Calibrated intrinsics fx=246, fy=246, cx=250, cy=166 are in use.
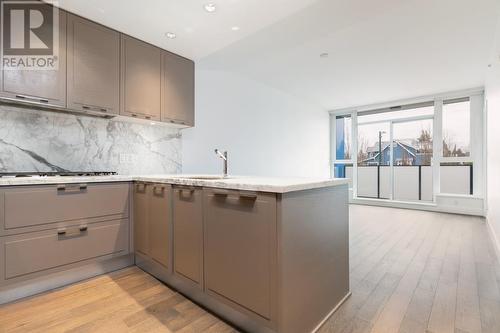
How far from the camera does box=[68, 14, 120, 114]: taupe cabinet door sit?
7.52 feet

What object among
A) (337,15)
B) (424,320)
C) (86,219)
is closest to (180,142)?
(86,219)

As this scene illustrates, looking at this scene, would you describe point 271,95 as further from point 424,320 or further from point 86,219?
point 424,320

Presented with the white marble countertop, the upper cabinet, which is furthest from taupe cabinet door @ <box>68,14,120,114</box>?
the white marble countertop

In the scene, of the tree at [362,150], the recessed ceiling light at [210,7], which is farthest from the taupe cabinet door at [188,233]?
the tree at [362,150]

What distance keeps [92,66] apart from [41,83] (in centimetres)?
46

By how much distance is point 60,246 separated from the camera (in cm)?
198

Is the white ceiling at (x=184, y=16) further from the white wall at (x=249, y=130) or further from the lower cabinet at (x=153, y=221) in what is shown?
the lower cabinet at (x=153, y=221)

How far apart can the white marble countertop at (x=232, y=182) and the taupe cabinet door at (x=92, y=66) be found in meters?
0.76

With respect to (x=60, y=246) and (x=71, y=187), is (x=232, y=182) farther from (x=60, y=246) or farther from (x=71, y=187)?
(x=60, y=246)

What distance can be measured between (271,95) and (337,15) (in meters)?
2.74

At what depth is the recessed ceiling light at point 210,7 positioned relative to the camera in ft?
7.16

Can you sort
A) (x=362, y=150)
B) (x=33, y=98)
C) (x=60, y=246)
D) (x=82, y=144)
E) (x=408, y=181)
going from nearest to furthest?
1. (x=60, y=246)
2. (x=33, y=98)
3. (x=82, y=144)
4. (x=408, y=181)
5. (x=362, y=150)

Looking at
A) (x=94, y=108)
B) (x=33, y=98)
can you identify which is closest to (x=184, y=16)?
(x=94, y=108)

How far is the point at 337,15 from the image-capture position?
2.37m
